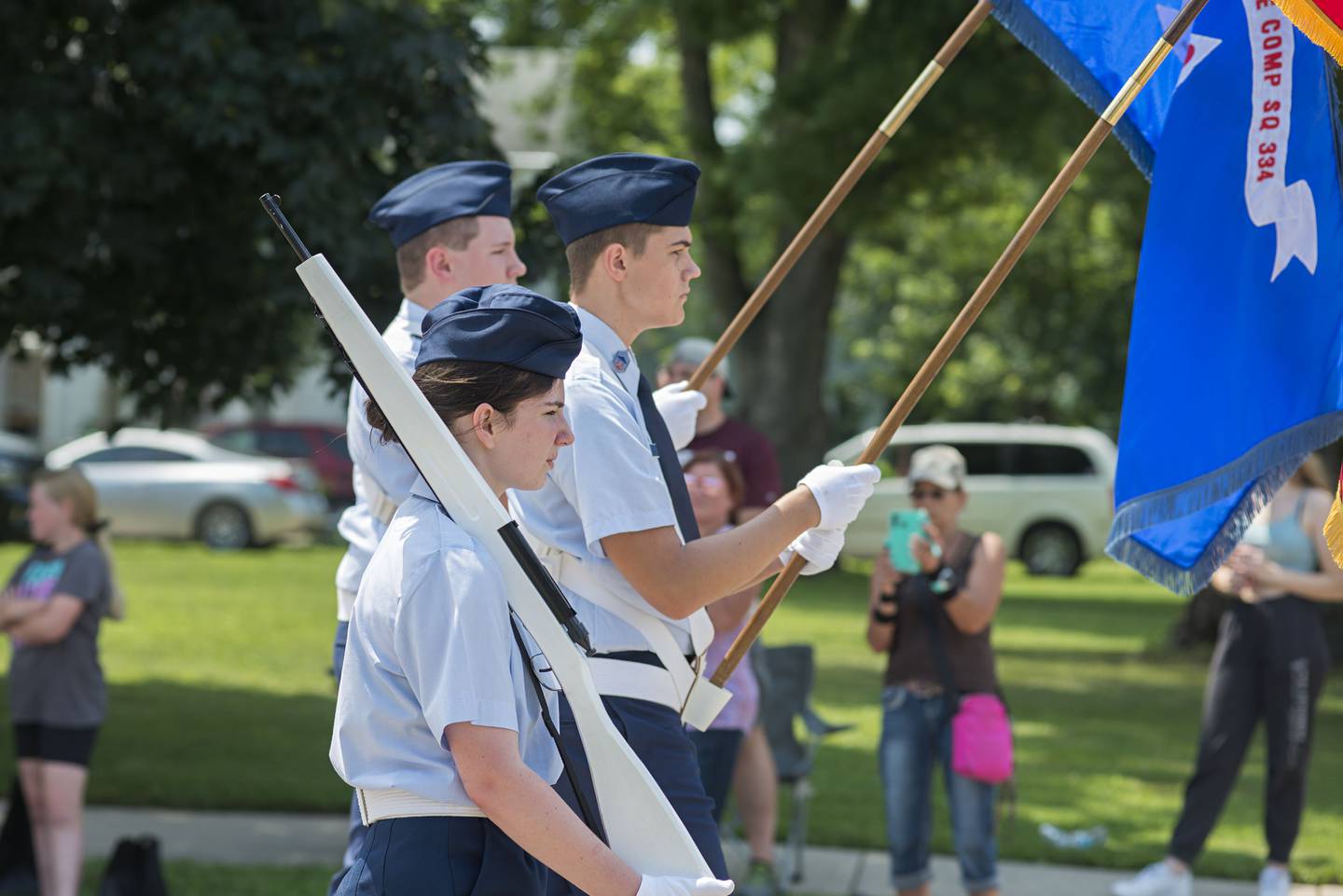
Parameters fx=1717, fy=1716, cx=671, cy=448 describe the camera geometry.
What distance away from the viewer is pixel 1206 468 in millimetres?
3684

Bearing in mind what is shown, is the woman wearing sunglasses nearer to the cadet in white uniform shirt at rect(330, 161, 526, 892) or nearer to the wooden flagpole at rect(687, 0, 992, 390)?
the wooden flagpole at rect(687, 0, 992, 390)

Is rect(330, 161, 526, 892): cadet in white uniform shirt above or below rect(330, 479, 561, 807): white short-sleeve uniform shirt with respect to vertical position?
above

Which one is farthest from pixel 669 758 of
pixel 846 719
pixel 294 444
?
pixel 294 444

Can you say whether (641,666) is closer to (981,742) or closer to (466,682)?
(466,682)

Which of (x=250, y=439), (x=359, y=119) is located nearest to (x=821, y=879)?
(x=359, y=119)

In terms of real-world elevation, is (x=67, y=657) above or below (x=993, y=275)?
below

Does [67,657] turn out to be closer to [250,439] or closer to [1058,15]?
[1058,15]

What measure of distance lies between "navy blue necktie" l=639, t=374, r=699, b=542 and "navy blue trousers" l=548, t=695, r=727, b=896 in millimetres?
348

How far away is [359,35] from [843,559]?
65.8 feet

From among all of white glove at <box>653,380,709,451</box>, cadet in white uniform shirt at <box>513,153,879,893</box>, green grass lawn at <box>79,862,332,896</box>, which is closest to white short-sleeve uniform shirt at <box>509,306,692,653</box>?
cadet in white uniform shirt at <box>513,153,879,893</box>

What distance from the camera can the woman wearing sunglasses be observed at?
5.59m

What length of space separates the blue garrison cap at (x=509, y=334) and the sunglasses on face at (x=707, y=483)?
8.83ft

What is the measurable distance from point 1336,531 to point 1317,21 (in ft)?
3.46

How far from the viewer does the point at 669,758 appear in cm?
330
